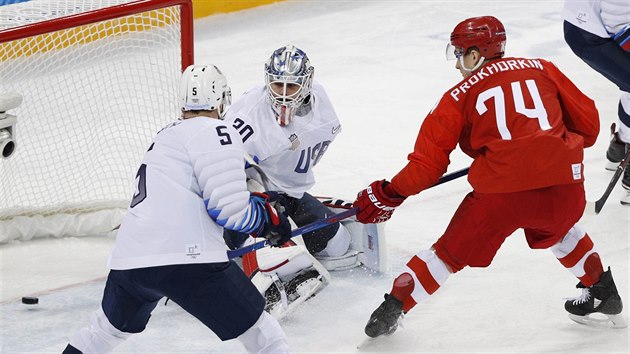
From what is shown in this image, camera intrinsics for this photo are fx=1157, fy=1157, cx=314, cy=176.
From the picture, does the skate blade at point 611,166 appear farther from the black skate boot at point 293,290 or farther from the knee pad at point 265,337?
the knee pad at point 265,337

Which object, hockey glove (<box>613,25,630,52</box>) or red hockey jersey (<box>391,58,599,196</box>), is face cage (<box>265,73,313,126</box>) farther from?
hockey glove (<box>613,25,630,52</box>)

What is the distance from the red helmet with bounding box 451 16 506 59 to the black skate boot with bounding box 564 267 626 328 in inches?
29.2

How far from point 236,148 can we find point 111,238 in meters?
1.55

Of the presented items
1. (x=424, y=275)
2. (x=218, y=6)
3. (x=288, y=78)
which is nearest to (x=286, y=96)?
(x=288, y=78)

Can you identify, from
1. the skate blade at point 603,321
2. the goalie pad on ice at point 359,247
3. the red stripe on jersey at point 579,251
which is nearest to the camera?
the red stripe on jersey at point 579,251

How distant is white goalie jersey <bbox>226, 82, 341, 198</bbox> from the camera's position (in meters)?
3.45

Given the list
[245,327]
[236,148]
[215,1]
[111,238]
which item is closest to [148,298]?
[245,327]

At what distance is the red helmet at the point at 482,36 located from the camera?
307cm

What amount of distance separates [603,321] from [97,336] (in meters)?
1.49

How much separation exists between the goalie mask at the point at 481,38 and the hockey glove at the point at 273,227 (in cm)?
67

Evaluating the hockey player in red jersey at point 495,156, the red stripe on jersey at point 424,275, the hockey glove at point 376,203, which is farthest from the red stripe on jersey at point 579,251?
the hockey glove at point 376,203

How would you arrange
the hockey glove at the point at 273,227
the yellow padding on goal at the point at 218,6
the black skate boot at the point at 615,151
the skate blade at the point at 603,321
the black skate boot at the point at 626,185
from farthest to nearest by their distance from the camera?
the yellow padding on goal at the point at 218,6, the black skate boot at the point at 615,151, the black skate boot at the point at 626,185, the skate blade at the point at 603,321, the hockey glove at the point at 273,227

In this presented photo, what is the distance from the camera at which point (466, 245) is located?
304 centimetres

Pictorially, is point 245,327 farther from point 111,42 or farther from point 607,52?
point 607,52
